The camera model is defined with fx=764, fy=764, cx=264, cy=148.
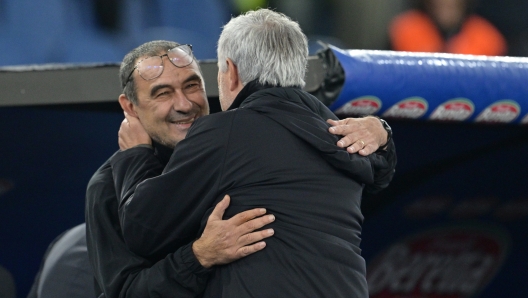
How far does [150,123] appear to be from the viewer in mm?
1993

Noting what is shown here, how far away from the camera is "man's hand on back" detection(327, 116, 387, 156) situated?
1.68m

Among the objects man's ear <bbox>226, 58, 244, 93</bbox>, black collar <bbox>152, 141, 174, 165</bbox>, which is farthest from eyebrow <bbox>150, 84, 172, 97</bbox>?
man's ear <bbox>226, 58, 244, 93</bbox>

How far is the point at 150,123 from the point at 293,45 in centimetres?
51

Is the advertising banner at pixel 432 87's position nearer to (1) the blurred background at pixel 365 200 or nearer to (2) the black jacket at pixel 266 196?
(1) the blurred background at pixel 365 200

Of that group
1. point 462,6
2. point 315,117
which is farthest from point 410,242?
point 315,117

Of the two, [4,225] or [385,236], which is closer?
[4,225]

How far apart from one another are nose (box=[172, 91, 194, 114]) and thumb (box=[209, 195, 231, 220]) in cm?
51

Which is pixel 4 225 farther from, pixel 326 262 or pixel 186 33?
pixel 326 262

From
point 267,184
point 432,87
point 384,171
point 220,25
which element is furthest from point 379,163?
point 220,25

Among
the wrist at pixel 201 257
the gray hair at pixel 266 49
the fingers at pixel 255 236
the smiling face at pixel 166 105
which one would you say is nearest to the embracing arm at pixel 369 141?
the gray hair at pixel 266 49

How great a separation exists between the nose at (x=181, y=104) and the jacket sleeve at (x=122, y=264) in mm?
246

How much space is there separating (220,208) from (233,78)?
31 centimetres

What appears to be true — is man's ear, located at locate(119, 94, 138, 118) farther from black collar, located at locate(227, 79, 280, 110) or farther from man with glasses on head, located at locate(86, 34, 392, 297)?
black collar, located at locate(227, 79, 280, 110)

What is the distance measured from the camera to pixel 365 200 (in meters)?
3.49
